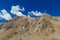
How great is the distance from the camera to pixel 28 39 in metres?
188

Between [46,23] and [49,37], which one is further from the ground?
[46,23]

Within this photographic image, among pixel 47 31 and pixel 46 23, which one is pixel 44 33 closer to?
pixel 47 31

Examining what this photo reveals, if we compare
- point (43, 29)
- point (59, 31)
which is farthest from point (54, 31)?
point (43, 29)

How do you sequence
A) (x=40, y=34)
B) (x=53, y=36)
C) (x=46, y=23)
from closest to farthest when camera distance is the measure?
(x=53, y=36) < (x=40, y=34) < (x=46, y=23)

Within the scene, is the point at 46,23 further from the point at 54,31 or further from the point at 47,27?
the point at 54,31

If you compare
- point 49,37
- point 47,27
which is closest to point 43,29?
point 47,27

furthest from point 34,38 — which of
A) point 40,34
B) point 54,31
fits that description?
point 54,31

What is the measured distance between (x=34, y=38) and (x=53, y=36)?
19880 mm

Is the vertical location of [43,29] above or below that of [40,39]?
above

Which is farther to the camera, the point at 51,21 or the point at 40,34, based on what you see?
the point at 51,21

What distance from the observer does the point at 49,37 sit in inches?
6747

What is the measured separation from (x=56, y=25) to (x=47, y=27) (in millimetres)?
8274

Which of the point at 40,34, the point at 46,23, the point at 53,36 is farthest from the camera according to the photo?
the point at 46,23

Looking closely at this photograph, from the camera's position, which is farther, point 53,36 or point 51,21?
point 51,21
